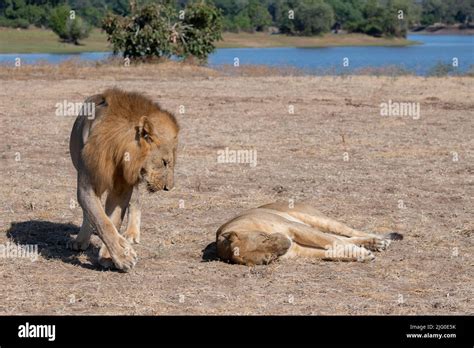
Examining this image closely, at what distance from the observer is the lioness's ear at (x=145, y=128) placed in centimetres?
608

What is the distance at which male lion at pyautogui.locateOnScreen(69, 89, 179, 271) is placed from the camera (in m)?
6.11

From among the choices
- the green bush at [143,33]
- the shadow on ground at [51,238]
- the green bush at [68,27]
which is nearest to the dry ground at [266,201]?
the shadow on ground at [51,238]

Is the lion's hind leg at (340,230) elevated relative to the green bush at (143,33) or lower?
elevated

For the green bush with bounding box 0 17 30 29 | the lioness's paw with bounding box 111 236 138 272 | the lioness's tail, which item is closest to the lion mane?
the lioness's paw with bounding box 111 236 138 272

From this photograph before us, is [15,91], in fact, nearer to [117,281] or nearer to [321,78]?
[321,78]

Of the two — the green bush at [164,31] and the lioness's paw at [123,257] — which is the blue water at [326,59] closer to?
the green bush at [164,31]

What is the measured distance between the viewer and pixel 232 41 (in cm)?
6556

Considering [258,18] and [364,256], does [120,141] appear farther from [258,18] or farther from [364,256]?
[258,18]

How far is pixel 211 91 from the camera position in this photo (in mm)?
20625

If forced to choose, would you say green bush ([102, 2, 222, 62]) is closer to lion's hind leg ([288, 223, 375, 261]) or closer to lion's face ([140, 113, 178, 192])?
lion's hind leg ([288, 223, 375, 261])

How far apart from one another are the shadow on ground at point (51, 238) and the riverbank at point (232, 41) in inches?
1986

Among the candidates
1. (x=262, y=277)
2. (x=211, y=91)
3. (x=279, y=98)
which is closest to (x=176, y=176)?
(x=262, y=277)

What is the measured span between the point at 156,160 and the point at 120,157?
26cm

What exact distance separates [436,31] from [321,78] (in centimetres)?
7940
